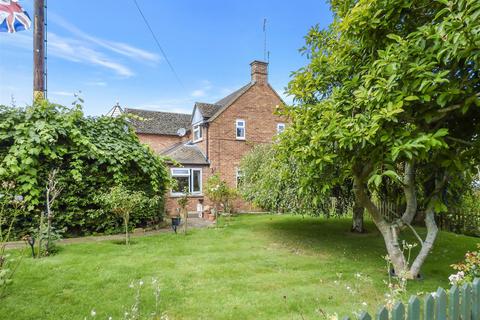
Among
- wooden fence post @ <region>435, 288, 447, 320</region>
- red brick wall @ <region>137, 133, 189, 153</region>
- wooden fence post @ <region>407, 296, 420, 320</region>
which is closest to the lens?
wooden fence post @ <region>407, 296, 420, 320</region>

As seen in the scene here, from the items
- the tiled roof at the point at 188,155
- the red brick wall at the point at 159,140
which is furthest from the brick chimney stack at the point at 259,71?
the red brick wall at the point at 159,140

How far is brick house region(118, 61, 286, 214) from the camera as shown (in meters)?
16.9

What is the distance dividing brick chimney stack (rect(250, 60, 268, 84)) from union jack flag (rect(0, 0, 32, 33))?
12.8 metres

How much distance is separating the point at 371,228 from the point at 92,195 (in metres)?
9.89

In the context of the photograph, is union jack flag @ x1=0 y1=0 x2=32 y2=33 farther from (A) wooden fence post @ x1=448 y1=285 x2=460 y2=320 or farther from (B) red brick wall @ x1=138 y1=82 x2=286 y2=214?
(A) wooden fence post @ x1=448 y1=285 x2=460 y2=320

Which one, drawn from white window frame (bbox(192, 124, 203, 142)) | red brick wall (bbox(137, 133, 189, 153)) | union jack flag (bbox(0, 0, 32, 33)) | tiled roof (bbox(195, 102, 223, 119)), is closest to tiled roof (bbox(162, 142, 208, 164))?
white window frame (bbox(192, 124, 203, 142))

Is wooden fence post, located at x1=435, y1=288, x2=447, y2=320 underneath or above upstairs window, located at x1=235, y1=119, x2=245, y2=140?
underneath

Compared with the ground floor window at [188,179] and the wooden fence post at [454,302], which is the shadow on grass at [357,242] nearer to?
the wooden fence post at [454,302]

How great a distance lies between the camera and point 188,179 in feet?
55.5

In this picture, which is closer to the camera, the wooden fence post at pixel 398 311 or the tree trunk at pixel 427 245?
the wooden fence post at pixel 398 311

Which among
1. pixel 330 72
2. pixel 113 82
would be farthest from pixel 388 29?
pixel 113 82

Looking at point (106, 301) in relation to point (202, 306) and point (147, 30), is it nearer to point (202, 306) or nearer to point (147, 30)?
point (202, 306)

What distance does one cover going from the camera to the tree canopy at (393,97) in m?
3.65

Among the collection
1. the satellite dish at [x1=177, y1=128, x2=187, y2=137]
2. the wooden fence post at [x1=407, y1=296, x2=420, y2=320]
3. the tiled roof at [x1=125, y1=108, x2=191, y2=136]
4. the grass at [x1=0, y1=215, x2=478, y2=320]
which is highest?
the tiled roof at [x1=125, y1=108, x2=191, y2=136]
